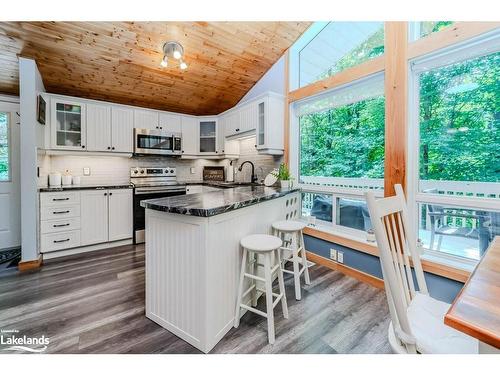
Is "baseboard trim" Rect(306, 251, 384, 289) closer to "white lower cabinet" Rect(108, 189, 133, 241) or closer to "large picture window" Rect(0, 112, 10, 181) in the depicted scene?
"white lower cabinet" Rect(108, 189, 133, 241)

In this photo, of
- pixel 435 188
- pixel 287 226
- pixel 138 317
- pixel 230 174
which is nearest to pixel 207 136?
pixel 230 174

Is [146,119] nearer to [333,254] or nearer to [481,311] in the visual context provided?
[333,254]

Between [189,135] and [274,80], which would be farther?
[189,135]

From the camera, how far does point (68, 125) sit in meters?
3.44

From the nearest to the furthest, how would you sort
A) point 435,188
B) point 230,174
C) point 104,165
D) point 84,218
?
point 435,188 → point 84,218 → point 104,165 → point 230,174

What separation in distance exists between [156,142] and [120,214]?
1.36 m

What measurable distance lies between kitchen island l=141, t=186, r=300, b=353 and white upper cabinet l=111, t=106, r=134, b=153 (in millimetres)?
2563

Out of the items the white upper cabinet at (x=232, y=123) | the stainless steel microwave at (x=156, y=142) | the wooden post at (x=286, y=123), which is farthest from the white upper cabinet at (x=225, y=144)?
the wooden post at (x=286, y=123)

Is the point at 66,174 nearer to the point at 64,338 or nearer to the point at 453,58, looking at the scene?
the point at 64,338

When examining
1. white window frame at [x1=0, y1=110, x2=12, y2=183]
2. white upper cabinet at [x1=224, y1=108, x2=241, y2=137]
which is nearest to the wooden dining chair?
white upper cabinet at [x1=224, y1=108, x2=241, y2=137]

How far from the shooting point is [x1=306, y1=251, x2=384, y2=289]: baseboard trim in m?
2.41
